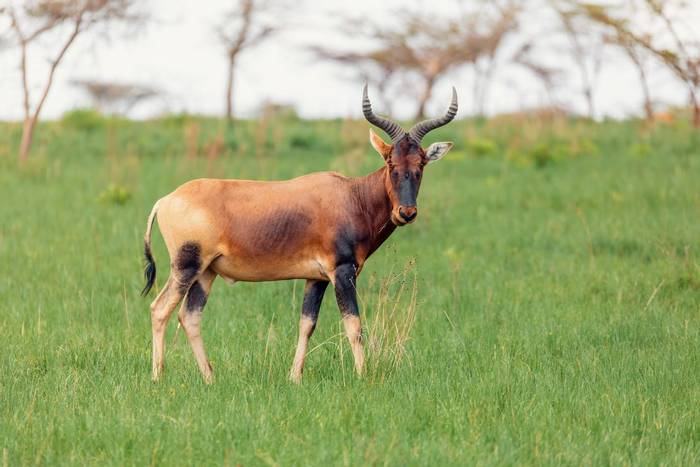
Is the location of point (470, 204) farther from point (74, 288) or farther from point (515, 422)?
point (515, 422)

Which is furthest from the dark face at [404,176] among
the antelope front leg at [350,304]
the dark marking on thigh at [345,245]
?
the antelope front leg at [350,304]

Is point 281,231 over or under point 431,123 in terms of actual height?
under

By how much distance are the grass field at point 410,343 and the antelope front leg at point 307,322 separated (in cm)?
15

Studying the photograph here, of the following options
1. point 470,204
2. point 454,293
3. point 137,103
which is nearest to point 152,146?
point 470,204

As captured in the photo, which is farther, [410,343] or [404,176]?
[410,343]

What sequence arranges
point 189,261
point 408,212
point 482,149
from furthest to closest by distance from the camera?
point 482,149 < point 189,261 < point 408,212

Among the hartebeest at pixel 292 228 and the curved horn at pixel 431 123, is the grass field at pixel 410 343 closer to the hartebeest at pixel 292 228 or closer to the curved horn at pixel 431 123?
the hartebeest at pixel 292 228

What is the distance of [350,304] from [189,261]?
1156mm

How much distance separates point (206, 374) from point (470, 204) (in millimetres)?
9606

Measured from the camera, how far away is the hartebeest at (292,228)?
6.80m

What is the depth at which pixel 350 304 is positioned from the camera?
270 inches

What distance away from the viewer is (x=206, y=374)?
696cm

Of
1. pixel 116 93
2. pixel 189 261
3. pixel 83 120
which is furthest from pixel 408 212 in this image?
pixel 116 93

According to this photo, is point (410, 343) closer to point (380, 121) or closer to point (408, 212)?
point (408, 212)
